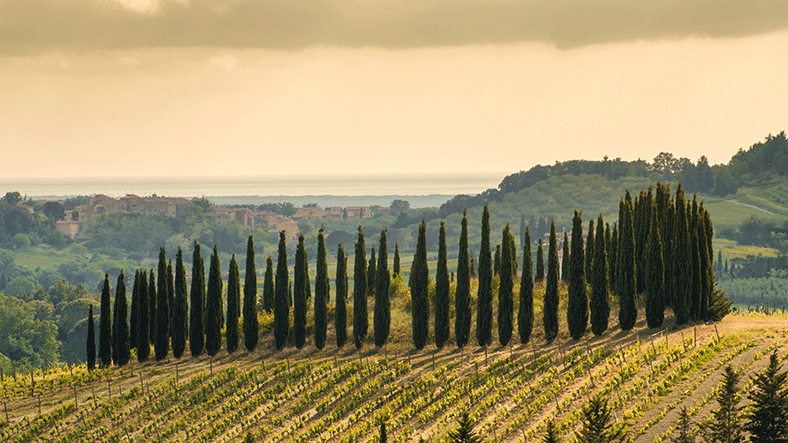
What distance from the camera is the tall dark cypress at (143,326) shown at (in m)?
50.3

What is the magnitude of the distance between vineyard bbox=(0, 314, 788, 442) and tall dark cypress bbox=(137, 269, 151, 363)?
234 cm

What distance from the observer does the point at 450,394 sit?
119 ft

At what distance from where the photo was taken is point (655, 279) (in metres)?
41.8

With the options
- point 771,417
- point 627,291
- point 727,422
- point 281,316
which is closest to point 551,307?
point 627,291

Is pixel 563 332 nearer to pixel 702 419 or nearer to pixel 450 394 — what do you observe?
pixel 450 394

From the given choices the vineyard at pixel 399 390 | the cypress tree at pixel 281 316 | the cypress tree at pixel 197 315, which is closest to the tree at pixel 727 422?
the vineyard at pixel 399 390

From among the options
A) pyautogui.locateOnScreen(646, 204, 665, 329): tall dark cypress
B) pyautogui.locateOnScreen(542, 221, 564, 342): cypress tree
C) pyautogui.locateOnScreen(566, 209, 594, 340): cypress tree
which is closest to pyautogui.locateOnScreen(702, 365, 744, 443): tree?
pyautogui.locateOnScreen(646, 204, 665, 329): tall dark cypress

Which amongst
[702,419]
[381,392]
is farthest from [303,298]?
[702,419]

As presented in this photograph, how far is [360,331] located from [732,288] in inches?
5313

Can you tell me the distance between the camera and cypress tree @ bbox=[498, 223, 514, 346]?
43906mm

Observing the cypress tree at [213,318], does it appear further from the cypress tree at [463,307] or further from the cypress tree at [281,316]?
the cypress tree at [463,307]

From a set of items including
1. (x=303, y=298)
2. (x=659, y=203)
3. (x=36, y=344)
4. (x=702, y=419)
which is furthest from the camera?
(x=36, y=344)

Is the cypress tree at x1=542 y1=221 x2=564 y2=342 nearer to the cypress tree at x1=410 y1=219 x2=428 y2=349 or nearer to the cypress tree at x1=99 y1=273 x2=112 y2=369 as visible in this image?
the cypress tree at x1=410 y1=219 x2=428 y2=349

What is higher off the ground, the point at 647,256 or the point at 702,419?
the point at 647,256
